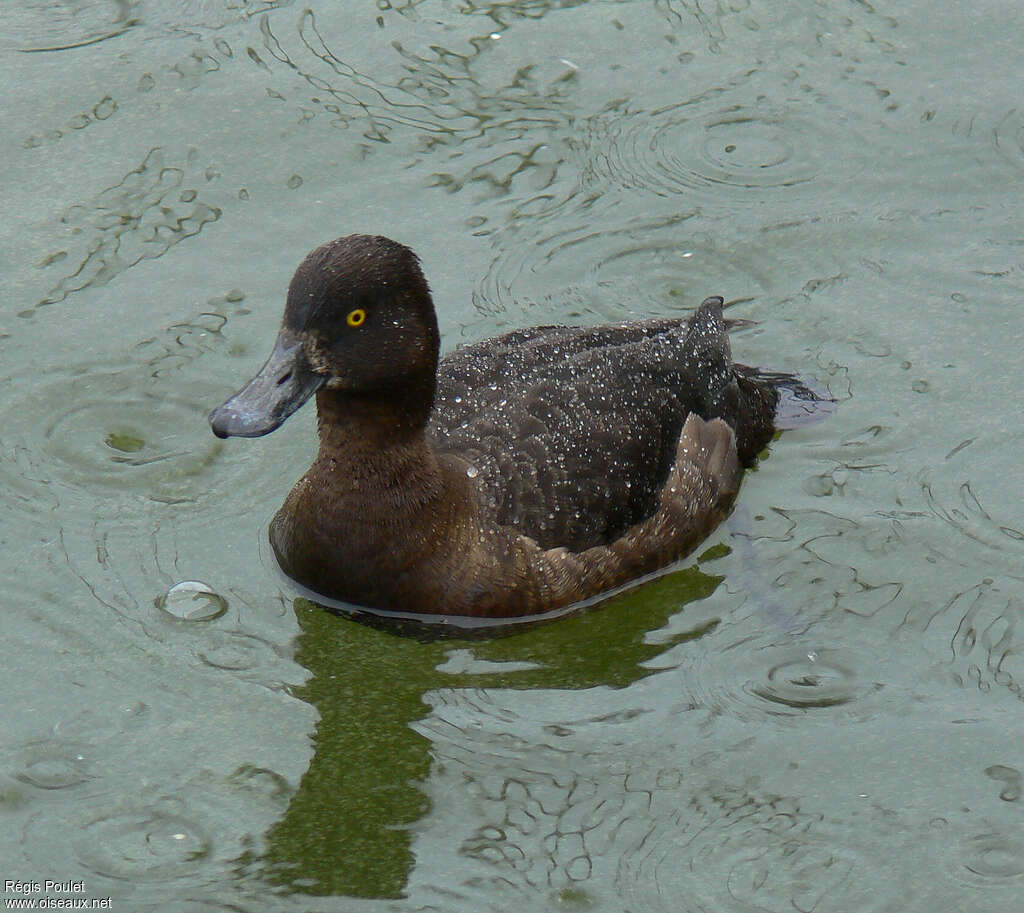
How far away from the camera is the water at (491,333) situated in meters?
5.88

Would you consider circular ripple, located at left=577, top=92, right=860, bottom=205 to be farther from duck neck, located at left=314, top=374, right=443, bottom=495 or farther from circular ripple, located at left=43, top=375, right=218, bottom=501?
duck neck, located at left=314, top=374, right=443, bottom=495

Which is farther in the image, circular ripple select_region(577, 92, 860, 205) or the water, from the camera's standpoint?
circular ripple select_region(577, 92, 860, 205)

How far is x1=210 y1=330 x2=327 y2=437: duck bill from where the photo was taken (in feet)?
21.0

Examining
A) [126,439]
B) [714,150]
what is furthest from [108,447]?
[714,150]

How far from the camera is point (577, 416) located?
7062 mm

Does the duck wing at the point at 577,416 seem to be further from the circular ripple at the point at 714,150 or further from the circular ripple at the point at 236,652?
the circular ripple at the point at 714,150

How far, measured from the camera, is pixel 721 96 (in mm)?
9766

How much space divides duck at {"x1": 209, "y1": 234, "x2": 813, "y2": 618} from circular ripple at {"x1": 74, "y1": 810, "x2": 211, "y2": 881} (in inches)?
52.5

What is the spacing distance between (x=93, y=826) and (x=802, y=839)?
7.71 feet

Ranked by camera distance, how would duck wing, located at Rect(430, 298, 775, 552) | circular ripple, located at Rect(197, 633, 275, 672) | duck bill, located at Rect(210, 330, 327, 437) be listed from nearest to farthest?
duck bill, located at Rect(210, 330, 327, 437)
circular ripple, located at Rect(197, 633, 275, 672)
duck wing, located at Rect(430, 298, 775, 552)

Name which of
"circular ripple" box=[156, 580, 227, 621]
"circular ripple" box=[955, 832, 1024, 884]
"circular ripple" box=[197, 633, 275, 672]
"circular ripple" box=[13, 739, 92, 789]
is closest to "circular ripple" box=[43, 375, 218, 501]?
"circular ripple" box=[156, 580, 227, 621]

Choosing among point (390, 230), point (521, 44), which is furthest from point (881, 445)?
point (521, 44)

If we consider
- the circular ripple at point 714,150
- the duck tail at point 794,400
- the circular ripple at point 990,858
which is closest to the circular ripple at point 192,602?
the duck tail at point 794,400

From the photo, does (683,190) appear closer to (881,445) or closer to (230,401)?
(881,445)
